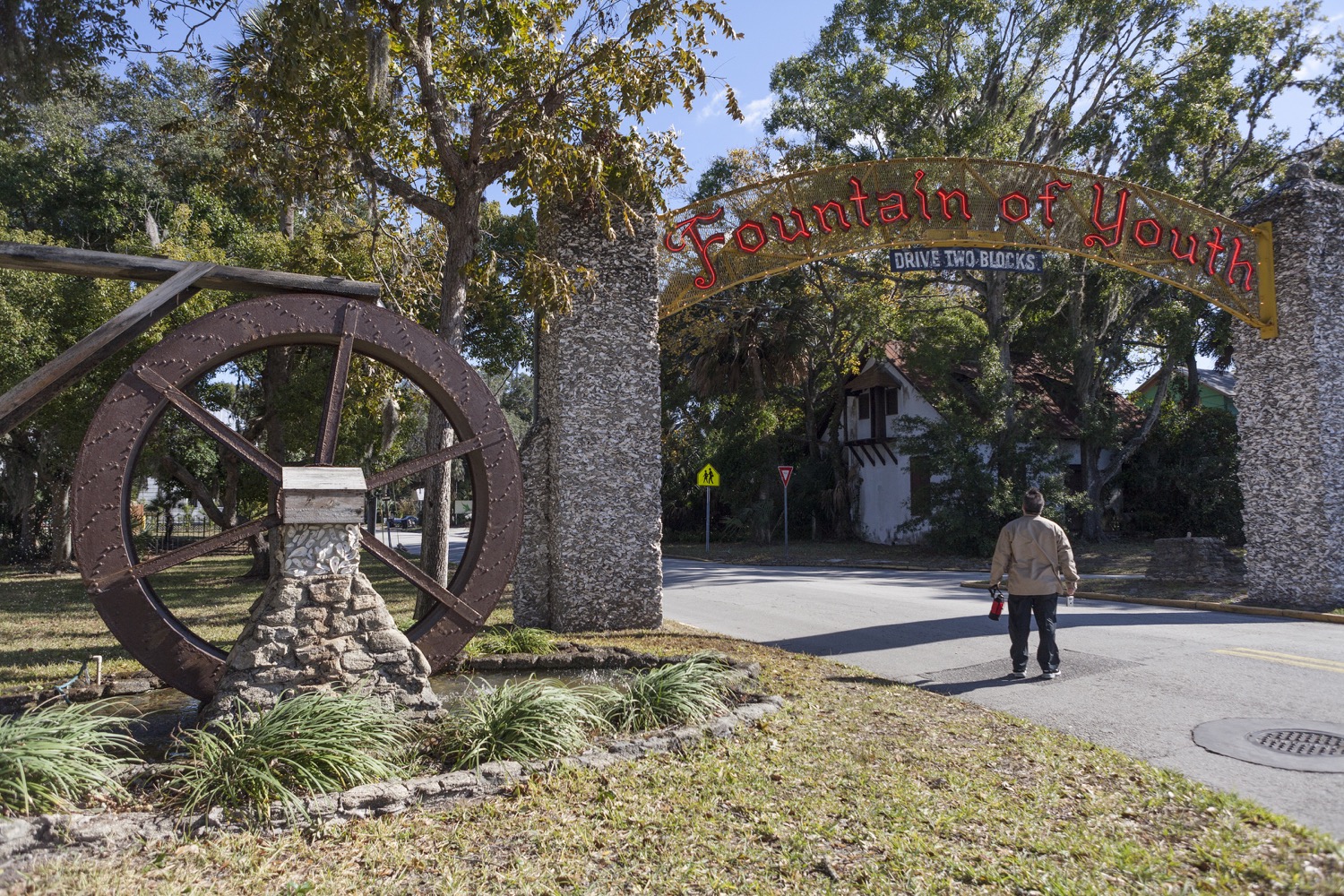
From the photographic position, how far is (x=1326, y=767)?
15.8 feet

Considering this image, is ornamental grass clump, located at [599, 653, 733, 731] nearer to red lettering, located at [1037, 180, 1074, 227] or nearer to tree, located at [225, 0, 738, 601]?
tree, located at [225, 0, 738, 601]

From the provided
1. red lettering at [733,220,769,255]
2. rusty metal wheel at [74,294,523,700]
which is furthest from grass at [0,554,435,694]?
red lettering at [733,220,769,255]

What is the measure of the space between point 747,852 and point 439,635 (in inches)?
131

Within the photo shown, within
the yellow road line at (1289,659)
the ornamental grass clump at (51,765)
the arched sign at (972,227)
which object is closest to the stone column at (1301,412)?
the arched sign at (972,227)

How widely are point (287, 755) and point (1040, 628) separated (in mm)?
5857

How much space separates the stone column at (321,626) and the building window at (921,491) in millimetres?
19514

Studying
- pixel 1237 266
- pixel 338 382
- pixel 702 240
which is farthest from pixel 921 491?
pixel 338 382

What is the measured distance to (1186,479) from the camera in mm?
26281

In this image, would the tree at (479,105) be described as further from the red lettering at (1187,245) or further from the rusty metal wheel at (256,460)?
the red lettering at (1187,245)

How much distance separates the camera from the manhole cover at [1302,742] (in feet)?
16.8

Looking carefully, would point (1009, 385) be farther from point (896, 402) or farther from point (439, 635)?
point (439, 635)

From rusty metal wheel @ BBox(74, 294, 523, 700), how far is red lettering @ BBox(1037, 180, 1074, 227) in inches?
373

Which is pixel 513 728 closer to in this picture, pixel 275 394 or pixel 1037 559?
pixel 1037 559

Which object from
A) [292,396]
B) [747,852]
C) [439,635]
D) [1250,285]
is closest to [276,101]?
[439,635]
